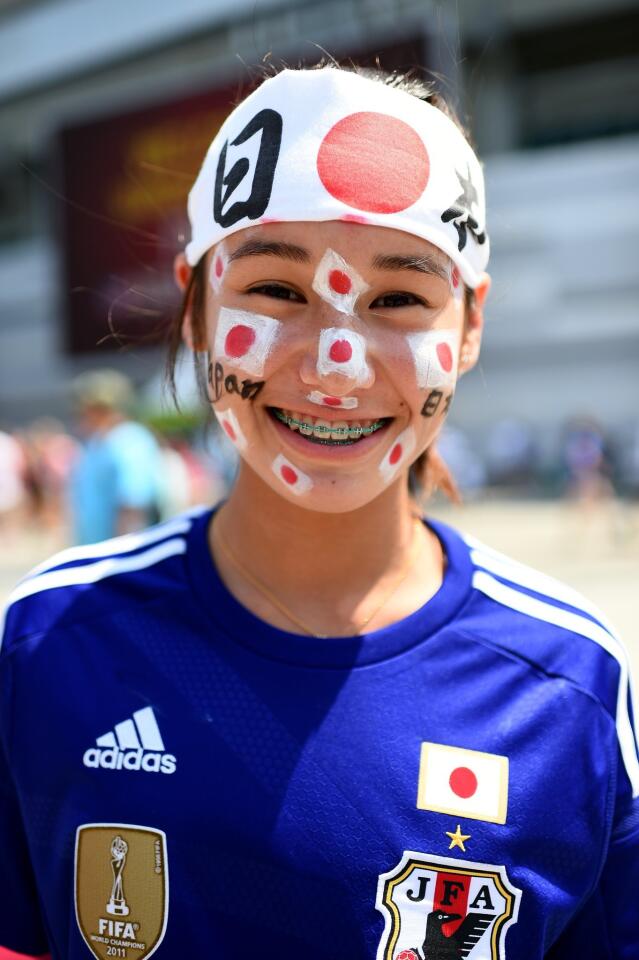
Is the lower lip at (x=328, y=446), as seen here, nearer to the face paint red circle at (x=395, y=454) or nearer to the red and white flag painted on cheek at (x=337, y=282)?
the face paint red circle at (x=395, y=454)

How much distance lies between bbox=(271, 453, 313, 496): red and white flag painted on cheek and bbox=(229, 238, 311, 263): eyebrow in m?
0.28

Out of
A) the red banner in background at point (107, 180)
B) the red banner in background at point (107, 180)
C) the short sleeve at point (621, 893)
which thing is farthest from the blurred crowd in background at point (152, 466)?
the red banner in background at point (107, 180)

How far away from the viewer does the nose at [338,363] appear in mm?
1326

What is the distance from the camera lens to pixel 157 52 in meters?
24.7

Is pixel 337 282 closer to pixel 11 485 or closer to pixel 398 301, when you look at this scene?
pixel 398 301

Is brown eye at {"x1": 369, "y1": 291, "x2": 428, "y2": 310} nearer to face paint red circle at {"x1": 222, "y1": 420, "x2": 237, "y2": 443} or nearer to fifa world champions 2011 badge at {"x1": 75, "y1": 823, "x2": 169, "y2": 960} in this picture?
face paint red circle at {"x1": 222, "y1": 420, "x2": 237, "y2": 443}

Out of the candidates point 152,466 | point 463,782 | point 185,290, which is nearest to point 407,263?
point 185,290

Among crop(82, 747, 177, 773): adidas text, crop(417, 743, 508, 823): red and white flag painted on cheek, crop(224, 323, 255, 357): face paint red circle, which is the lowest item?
crop(417, 743, 508, 823): red and white flag painted on cheek

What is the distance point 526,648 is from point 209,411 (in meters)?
0.72

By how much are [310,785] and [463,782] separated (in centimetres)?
21

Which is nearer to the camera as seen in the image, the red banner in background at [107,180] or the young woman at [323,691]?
the young woman at [323,691]

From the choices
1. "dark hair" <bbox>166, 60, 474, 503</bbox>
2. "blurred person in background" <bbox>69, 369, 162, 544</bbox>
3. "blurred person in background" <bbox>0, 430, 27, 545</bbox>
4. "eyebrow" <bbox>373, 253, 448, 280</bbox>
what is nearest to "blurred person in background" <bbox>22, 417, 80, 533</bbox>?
"blurred person in background" <bbox>0, 430, 27, 545</bbox>

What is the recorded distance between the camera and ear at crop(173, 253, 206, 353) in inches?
62.7

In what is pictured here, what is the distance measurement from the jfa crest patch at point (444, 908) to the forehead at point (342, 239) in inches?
31.7
